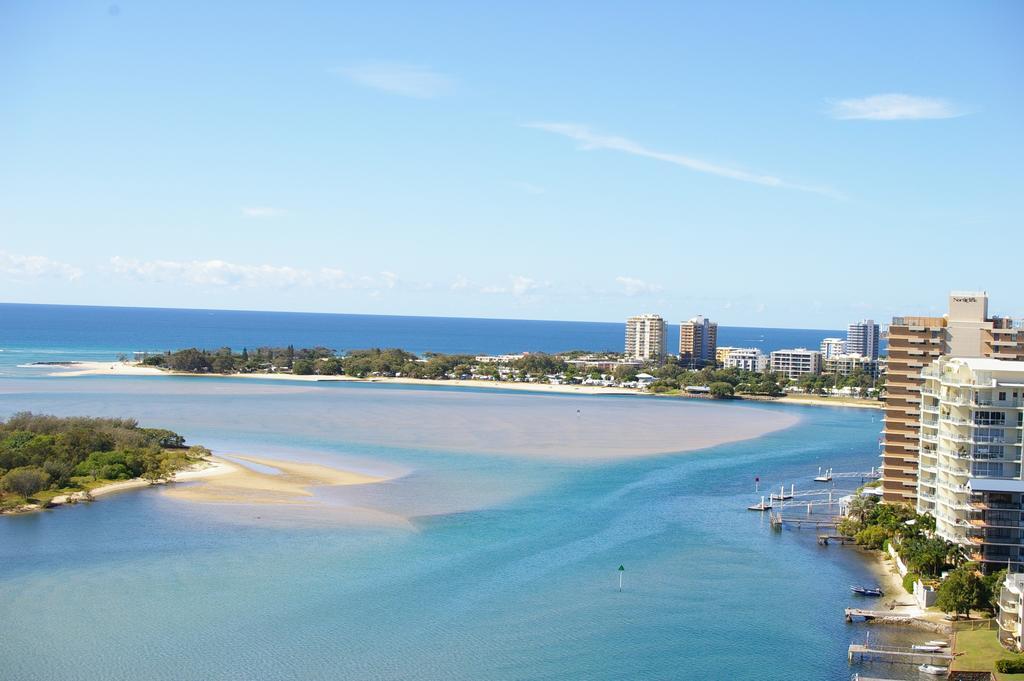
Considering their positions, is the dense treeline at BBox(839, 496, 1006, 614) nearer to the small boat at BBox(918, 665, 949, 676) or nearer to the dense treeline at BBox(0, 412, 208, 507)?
the small boat at BBox(918, 665, 949, 676)

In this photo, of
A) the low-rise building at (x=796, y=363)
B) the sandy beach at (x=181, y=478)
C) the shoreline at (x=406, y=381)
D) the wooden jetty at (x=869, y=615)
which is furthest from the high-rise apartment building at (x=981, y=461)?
the low-rise building at (x=796, y=363)

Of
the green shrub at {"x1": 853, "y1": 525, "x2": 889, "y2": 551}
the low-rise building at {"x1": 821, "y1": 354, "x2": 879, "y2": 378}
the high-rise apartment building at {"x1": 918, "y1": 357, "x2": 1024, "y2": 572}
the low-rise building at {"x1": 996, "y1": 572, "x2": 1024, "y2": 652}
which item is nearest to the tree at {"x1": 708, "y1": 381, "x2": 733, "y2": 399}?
the low-rise building at {"x1": 821, "y1": 354, "x2": 879, "y2": 378}

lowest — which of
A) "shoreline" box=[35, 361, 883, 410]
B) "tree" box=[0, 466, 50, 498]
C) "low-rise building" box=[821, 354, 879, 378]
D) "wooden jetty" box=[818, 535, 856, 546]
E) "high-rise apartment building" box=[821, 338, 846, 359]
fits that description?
"wooden jetty" box=[818, 535, 856, 546]

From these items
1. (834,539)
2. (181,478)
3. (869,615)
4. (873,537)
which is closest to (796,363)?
(834,539)

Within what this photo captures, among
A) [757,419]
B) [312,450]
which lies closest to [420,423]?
[312,450]

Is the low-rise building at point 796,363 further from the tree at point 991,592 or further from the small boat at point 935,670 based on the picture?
the small boat at point 935,670
